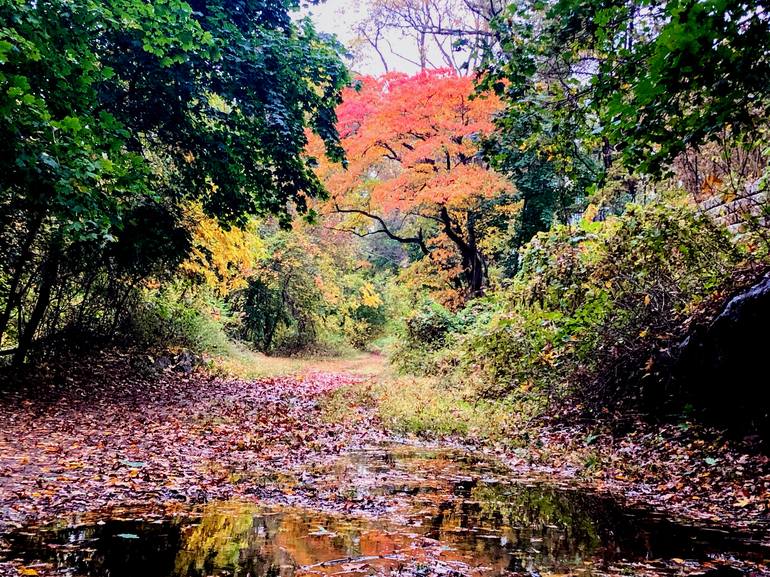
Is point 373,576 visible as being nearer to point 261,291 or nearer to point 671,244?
point 671,244

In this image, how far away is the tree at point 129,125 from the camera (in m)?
5.93

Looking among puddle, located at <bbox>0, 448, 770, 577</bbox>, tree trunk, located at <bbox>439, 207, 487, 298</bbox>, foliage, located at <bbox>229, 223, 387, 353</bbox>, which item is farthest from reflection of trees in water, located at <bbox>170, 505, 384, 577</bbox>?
foliage, located at <bbox>229, 223, 387, 353</bbox>

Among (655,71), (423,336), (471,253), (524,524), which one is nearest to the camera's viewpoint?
(524,524)

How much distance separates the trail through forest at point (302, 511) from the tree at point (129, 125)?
2754mm

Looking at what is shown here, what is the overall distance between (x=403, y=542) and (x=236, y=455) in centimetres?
360

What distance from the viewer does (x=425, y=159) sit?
17.7 metres

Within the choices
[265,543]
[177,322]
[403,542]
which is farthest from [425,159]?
[265,543]

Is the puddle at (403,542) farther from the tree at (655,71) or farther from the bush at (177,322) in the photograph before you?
the bush at (177,322)

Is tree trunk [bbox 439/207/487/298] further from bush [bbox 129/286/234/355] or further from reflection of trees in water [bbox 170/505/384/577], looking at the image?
reflection of trees in water [bbox 170/505/384/577]

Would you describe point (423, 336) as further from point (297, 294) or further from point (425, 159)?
point (297, 294)

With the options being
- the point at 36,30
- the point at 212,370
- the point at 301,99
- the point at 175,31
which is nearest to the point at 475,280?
the point at 212,370

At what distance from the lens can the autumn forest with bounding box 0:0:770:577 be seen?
3.61 metres

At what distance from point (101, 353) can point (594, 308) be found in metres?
10.6

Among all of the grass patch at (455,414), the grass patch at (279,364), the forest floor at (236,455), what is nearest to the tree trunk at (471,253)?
the grass patch at (279,364)
